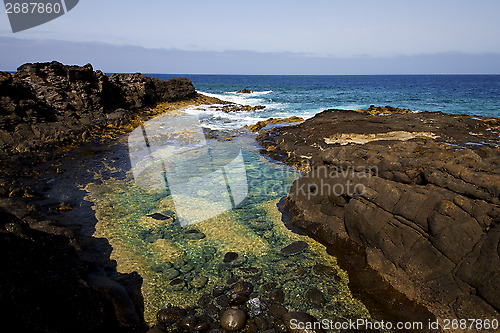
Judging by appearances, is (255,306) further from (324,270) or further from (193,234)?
(193,234)

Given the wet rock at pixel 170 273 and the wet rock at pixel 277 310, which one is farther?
the wet rock at pixel 170 273

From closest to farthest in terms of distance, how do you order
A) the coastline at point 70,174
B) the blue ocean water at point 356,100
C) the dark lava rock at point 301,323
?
1. the dark lava rock at point 301,323
2. the coastline at point 70,174
3. the blue ocean water at point 356,100

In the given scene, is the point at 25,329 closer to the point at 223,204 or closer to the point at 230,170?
the point at 223,204

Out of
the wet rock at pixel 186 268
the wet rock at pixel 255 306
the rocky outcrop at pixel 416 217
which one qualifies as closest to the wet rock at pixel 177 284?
the wet rock at pixel 186 268

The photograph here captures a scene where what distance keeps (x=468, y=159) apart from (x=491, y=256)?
258 cm

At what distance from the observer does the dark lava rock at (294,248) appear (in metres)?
8.02

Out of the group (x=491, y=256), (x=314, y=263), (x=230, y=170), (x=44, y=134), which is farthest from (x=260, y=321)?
(x=44, y=134)

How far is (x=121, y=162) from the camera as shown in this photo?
16.5 metres

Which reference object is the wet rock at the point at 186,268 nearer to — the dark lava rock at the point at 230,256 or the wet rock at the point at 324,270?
the dark lava rock at the point at 230,256

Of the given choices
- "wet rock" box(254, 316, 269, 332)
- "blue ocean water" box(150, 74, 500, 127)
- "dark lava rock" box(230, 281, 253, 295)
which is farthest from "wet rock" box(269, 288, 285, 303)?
"blue ocean water" box(150, 74, 500, 127)

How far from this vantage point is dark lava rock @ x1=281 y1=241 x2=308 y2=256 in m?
8.02

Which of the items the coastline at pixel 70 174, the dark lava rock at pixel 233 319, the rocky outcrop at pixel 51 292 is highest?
the rocky outcrop at pixel 51 292

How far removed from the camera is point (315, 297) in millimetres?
6270

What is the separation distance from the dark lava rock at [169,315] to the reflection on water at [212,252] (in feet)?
0.52
